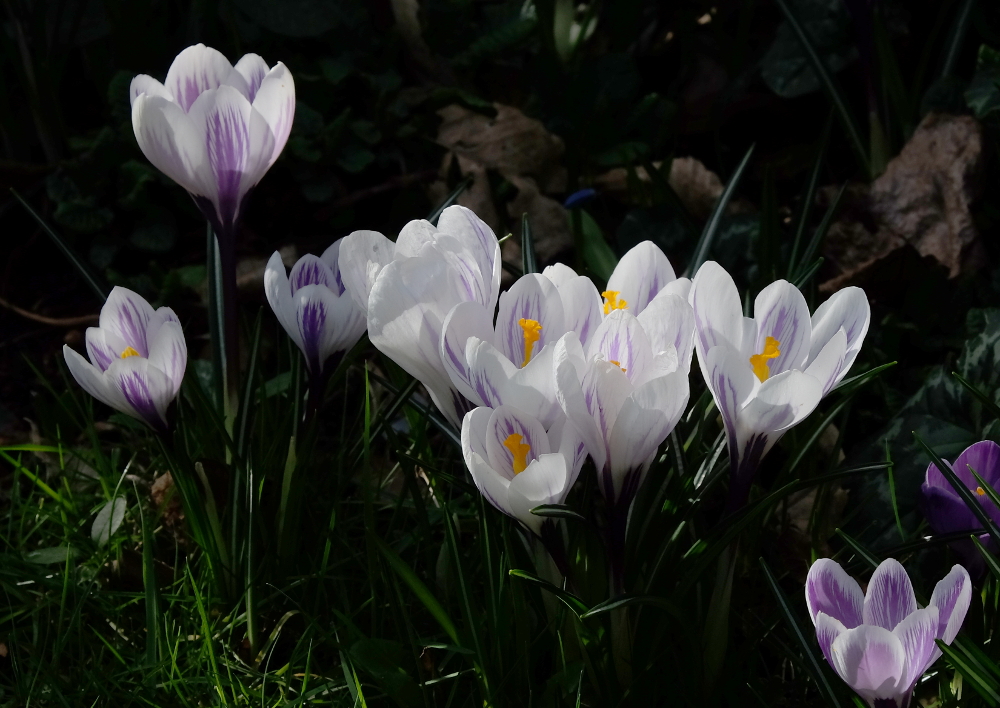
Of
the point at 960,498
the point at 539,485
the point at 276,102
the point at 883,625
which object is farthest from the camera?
the point at 276,102

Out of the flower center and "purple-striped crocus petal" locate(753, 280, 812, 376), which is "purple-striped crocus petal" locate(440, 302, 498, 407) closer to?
the flower center

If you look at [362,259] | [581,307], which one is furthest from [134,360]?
[581,307]

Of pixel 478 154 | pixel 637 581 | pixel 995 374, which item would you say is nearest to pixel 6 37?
pixel 478 154

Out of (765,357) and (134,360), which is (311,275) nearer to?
(134,360)

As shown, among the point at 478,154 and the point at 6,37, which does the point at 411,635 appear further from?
the point at 6,37

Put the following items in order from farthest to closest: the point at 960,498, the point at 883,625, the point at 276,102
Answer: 1. the point at 276,102
2. the point at 960,498
3. the point at 883,625

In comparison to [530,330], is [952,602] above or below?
below
